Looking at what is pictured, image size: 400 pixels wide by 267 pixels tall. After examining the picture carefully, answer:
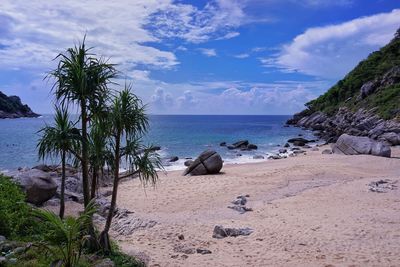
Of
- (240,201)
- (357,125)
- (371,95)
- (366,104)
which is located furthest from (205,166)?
(371,95)

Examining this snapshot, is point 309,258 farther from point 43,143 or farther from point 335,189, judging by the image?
point 335,189

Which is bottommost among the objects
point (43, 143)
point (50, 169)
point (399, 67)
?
point (50, 169)

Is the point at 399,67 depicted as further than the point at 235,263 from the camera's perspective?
Yes

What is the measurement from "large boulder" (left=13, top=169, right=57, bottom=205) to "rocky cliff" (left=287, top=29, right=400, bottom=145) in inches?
1627

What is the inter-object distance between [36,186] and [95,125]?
9.31 meters

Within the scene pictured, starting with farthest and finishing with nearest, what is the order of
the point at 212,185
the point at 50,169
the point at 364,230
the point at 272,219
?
the point at 50,169
the point at 212,185
the point at 272,219
the point at 364,230

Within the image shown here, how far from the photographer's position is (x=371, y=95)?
77875 mm

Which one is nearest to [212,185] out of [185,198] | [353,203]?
[185,198]

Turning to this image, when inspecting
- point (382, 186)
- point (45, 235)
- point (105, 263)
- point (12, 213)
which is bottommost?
point (105, 263)

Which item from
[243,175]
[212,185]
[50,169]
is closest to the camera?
[212,185]

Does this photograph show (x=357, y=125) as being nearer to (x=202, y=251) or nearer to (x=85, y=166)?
(x=202, y=251)

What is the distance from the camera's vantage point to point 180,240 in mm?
14336

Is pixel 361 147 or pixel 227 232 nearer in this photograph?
pixel 227 232

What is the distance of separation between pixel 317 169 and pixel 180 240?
18345 millimetres
